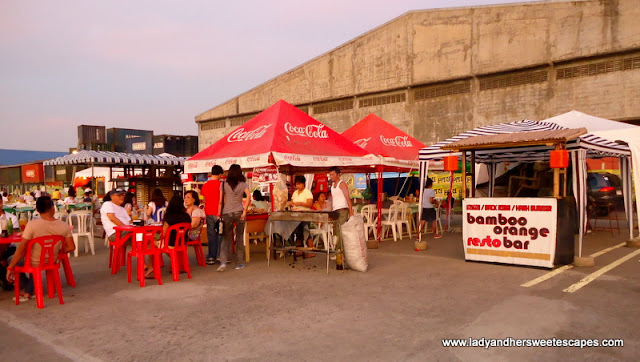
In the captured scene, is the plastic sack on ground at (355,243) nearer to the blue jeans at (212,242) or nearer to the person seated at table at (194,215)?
the blue jeans at (212,242)

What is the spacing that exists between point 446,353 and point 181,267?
5.77 meters

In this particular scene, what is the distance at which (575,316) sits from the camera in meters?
5.05

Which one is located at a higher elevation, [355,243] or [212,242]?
[355,243]

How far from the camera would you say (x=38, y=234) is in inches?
235

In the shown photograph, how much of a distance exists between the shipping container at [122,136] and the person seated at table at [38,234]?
39360 millimetres

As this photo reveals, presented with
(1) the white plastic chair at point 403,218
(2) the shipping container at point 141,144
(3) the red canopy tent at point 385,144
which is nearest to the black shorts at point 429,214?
(1) the white plastic chair at point 403,218

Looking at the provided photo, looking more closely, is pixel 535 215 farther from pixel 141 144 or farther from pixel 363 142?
pixel 141 144

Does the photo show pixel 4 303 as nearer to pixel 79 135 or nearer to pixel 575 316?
pixel 575 316

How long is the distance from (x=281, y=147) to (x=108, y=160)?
10184mm

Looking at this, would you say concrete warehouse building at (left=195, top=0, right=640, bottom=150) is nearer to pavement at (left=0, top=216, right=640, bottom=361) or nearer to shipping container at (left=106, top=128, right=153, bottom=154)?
pavement at (left=0, top=216, right=640, bottom=361)

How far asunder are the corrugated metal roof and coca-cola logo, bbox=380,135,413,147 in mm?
4403

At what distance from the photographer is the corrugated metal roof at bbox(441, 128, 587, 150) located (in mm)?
7867

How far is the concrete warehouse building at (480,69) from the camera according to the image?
65.7ft

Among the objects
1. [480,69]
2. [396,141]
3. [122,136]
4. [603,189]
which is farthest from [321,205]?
[122,136]
